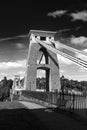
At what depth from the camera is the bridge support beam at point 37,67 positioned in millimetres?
42356

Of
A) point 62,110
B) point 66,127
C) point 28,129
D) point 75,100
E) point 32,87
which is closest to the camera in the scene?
point 28,129

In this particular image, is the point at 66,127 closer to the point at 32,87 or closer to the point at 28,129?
the point at 28,129

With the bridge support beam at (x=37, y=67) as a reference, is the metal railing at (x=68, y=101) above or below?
below

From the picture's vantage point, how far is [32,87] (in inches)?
1642

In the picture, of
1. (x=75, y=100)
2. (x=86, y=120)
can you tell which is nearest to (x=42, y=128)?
(x=86, y=120)

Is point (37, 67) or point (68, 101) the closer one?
point (68, 101)

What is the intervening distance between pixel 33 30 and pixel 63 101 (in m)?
31.2

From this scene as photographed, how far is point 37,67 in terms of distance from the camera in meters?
42.9

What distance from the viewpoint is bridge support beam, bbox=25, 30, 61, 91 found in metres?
42.4

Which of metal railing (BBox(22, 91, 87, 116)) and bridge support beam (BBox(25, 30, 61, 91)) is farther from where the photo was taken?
bridge support beam (BBox(25, 30, 61, 91))

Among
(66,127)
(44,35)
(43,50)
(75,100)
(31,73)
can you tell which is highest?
(44,35)

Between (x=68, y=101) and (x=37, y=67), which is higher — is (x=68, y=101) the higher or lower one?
the lower one

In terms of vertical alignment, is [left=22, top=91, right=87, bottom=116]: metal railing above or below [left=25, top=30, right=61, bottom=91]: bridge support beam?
below

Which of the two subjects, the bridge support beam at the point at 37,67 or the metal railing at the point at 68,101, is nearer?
the metal railing at the point at 68,101
